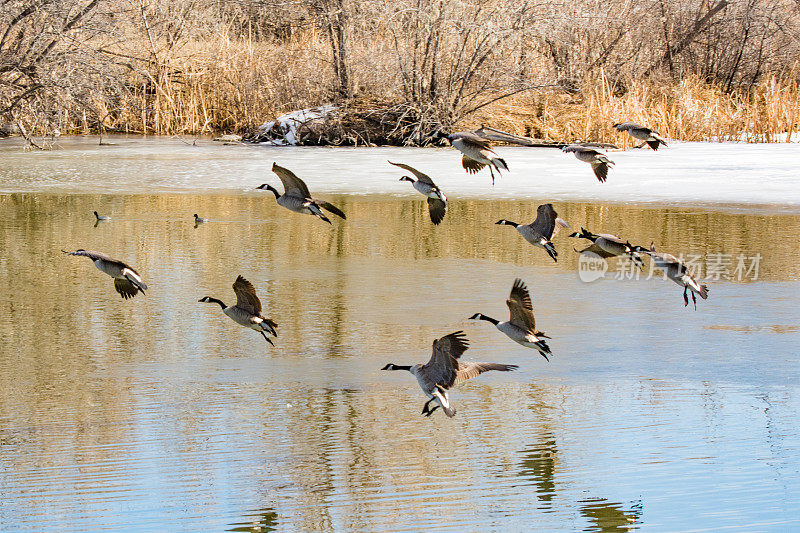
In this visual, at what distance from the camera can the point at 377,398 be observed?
489 cm

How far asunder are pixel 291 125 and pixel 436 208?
12000 mm

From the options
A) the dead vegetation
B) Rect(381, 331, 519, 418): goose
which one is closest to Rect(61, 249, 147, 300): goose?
Rect(381, 331, 519, 418): goose

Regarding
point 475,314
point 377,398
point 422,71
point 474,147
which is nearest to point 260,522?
point 377,398

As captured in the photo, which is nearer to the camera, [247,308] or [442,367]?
[442,367]

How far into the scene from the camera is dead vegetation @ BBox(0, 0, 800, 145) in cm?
1623

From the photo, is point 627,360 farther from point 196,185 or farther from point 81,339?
point 196,185

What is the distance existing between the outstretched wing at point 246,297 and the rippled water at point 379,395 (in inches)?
14.9

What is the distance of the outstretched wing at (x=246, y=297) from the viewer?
4855 millimetres

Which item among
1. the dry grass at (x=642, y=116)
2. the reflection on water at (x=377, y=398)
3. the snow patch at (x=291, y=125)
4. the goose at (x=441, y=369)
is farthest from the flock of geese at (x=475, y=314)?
the snow patch at (x=291, y=125)

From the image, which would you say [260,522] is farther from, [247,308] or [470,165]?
[470,165]

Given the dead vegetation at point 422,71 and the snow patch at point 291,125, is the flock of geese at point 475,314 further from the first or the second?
the snow patch at point 291,125

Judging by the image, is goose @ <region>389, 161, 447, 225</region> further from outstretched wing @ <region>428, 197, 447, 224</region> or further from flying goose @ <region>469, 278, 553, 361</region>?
flying goose @ <region>469, 278, 553, 361</region>

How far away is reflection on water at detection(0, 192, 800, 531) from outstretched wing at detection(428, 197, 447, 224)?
717 millimetres

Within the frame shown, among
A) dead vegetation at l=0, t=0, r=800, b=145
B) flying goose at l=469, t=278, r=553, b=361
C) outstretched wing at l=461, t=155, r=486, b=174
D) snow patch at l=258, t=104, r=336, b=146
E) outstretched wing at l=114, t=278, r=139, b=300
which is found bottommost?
flying goose at l=469, t=278, r=553, b=361
